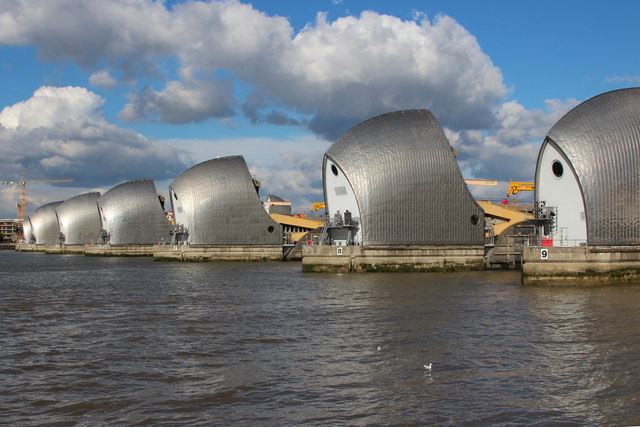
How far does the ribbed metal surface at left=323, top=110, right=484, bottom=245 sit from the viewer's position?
38469 millimetres

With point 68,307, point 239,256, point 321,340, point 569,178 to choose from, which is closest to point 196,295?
point 68,307

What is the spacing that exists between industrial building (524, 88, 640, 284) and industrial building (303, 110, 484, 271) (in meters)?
7.95

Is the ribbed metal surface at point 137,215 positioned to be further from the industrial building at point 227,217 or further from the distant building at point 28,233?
the distant building at point 28,233

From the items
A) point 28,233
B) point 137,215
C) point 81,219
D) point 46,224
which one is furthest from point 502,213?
point 28,233

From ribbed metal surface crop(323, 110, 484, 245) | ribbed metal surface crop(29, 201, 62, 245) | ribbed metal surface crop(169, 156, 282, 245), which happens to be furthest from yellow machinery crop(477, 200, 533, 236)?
ribbed metal surface crop(29, 201, 62, 245)

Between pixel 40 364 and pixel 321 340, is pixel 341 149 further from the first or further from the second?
pixel 40 364

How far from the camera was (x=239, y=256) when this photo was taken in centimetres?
5434

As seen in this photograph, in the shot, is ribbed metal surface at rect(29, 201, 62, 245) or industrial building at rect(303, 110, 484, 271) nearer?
industrial building at rect(303, 110, 484, 271)

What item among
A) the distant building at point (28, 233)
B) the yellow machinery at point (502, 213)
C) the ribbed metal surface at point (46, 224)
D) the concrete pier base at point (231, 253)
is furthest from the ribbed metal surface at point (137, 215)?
the distant building at point (28, 233)

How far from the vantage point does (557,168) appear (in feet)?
106

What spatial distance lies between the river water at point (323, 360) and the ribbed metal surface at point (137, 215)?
4746 centimetres

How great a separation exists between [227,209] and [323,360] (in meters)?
42.7

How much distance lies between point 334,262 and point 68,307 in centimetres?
1855

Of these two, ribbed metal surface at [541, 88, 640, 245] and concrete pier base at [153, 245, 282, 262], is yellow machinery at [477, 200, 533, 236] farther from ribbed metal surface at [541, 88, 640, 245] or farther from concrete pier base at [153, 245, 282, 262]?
ribbed metal surface at [541, 88, 640, 245]
